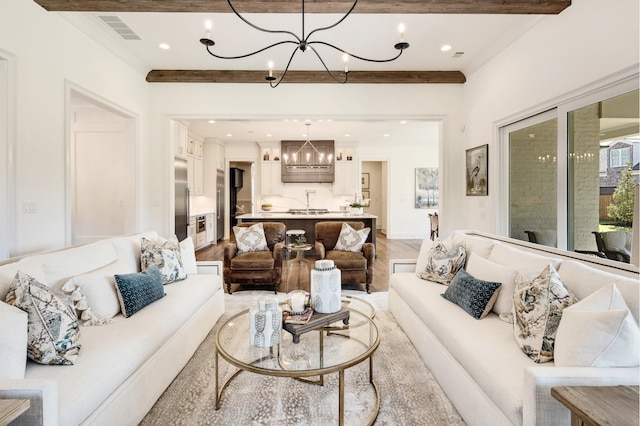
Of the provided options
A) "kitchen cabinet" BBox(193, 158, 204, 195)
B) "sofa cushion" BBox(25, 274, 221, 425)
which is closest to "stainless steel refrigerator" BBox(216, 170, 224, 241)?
"kitchen cabinet" BBox(193, 158, 204, 195)

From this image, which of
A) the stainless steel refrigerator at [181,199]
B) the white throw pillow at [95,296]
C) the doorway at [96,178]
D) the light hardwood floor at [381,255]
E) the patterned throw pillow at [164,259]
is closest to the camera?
the white throw pillow at [95,296]

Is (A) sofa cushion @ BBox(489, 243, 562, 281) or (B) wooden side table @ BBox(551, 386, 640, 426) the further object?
(A) sofa cushion @ BBox(489, 243, 562, 281)

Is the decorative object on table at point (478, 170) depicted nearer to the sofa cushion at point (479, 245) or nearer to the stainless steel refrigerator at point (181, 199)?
the sofa cushion at point (479, 245)

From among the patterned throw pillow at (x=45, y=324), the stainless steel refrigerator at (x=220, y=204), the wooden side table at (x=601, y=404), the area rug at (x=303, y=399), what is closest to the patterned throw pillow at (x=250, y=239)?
the area rug at (x=303, y=399)

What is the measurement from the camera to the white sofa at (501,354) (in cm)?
119

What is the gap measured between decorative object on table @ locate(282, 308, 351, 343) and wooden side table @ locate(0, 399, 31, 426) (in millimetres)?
1158

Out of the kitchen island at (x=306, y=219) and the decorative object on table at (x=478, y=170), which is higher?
the decorative object on table at (x=478, y=170)

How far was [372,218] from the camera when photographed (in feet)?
20.0

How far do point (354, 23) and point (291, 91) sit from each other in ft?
5.08

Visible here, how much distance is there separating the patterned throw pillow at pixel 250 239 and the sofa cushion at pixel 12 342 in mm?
2976

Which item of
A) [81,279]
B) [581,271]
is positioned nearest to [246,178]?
[81,279]

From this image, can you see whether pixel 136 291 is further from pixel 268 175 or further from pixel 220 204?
pixel 268 175

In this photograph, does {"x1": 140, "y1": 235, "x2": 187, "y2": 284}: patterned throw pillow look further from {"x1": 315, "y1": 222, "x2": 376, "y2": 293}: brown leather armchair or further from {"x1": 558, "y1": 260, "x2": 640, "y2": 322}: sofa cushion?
{"x1": 558, "y1": 260, "x2": 640, "y2": 322}: sofa cushion

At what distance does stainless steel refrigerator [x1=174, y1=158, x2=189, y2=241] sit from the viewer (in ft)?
18.3
